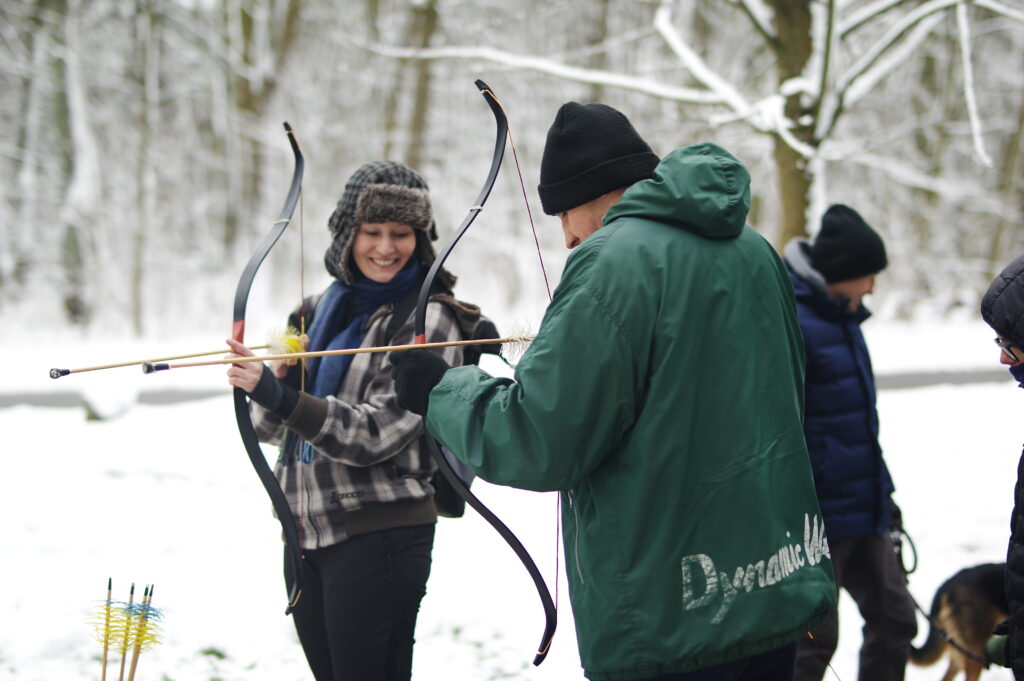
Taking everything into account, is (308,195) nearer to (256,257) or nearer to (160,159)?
(160,159)

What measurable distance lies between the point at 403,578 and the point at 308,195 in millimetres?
15019

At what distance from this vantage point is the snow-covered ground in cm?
362

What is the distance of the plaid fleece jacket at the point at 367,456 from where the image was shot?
84.0 inches

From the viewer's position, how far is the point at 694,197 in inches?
59.5

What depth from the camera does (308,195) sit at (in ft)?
54.0

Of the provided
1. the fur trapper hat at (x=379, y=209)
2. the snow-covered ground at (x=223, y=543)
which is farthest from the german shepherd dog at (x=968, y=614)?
the fur trapper hat at (x=379, y=209)

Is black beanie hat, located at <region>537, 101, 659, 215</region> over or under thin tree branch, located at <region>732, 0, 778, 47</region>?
under

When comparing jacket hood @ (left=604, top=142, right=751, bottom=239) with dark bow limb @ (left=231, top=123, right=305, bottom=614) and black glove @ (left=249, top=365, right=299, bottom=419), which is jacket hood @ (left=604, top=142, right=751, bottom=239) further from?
dark bow limb @ (left=231, top=123, right=305, bottom=614)

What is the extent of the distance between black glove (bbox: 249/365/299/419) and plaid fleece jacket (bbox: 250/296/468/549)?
0.02 m

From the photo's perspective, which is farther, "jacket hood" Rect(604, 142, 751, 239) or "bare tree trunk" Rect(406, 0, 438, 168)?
"bare tree trunk" Rect(406, 0, 438, 168)

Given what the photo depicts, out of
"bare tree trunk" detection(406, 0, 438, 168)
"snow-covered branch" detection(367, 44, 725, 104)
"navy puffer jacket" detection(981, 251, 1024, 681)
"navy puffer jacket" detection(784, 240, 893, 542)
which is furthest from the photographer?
"bare tree trunk" detection(406, 0, 438, 168)

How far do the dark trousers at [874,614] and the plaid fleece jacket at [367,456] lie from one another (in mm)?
1435

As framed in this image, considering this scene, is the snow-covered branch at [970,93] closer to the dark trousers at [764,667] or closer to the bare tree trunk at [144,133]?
the dark trousers at [764,667]

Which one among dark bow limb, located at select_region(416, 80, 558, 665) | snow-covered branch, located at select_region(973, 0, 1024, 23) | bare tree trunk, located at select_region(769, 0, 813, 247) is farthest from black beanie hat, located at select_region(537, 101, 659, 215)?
snow-covered branch, located at select_region(973, 0, 1024, 23)
